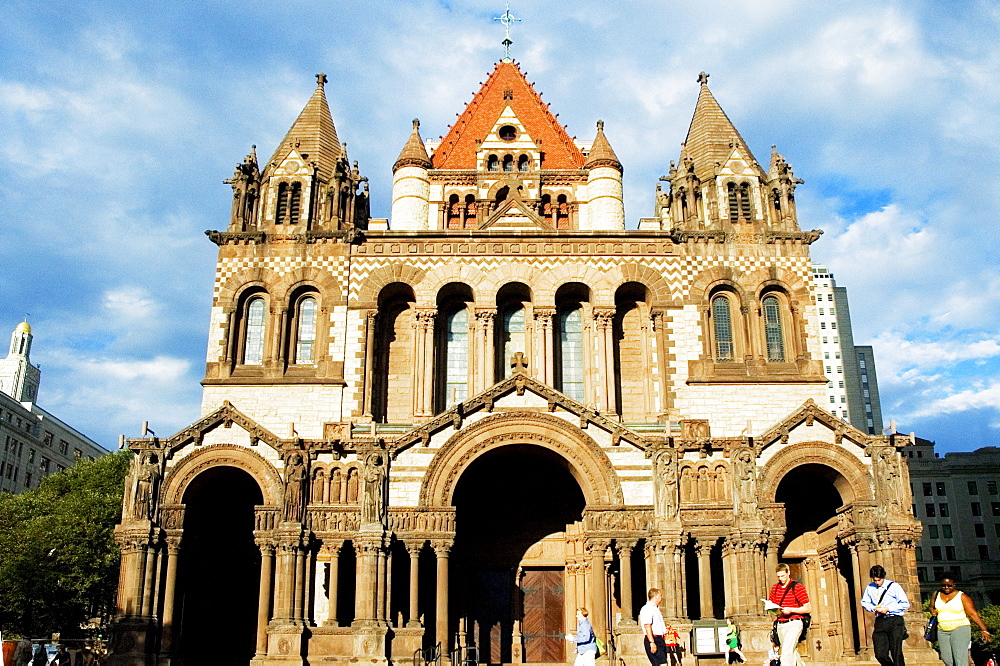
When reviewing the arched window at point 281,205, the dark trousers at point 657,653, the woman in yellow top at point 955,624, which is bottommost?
the dark trousers at point 657,653

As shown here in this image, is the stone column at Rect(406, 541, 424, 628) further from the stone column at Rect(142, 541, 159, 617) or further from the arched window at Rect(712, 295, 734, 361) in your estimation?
the arched window at Rect(712, 295, 734, 361)

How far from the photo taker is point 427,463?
28172 millimetres

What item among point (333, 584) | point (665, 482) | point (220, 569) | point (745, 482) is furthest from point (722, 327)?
point (220, 569)

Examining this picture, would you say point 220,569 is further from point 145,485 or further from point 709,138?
point 709,138

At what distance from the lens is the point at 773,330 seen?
3444 cm

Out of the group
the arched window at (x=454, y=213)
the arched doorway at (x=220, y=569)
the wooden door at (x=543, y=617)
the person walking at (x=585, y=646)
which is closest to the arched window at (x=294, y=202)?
the arched doorway at (x=220, y=569)

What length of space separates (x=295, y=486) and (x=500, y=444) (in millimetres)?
6320

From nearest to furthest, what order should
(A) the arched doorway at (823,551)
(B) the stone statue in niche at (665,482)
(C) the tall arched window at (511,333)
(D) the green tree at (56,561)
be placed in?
(B) the stone statue in niche at (665,482) < (A) the arched doorway at (823,551) < (C) the tall arched window at (511,333) < (D) the green tree at (56,561)

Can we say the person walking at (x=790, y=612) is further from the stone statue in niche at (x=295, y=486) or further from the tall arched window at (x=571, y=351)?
the tall arched window at (x=571, y=351)

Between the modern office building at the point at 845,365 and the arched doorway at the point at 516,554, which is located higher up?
the modern office building at the point at 845,365

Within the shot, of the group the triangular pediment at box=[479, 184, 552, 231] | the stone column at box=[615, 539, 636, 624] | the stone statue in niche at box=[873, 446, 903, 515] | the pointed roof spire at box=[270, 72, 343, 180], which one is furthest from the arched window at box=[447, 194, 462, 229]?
the stone statue in niche at box=[873, 446, 903, 515]

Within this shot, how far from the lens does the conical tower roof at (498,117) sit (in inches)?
1935

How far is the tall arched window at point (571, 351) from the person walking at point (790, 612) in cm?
1997

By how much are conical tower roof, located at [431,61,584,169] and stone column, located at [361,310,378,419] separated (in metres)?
16.8
